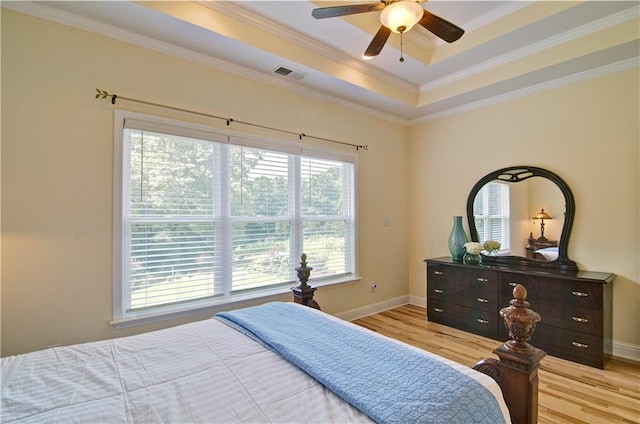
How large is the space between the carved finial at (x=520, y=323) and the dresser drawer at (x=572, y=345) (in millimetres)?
2145

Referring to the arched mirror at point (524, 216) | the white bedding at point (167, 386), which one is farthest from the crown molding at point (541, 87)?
the white bedding at point (167, 386)

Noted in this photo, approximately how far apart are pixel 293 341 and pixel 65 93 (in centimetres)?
238

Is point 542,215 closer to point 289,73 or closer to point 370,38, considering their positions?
point 370,38

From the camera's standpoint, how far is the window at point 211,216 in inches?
97.4

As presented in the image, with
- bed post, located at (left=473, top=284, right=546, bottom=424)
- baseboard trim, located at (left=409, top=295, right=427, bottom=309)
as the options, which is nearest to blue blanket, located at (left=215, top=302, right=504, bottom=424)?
bed post, located at (left=473, top=284, right=546, bottom=424)

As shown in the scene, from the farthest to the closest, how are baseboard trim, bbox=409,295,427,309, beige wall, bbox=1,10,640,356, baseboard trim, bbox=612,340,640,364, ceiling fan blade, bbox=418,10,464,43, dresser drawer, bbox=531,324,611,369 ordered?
baseboard trim, bbox=409,295,427,309, baseboard trim, bbox=612,340,640,364, dresser drawer, bbox=531,324,611,369, beige wall, bbox=1,10,640,356, ceiling fan blade, bbox=418,10,464,43

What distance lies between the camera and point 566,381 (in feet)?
8.16

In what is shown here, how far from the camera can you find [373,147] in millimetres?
4234

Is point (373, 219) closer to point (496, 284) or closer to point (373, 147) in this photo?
point (373, 147)

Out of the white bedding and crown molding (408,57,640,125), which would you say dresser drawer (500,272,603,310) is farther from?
the white bedding

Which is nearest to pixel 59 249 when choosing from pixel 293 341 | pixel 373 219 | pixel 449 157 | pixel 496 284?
pixel 293 341

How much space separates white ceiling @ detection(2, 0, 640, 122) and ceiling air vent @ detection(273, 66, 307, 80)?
0.16 feet

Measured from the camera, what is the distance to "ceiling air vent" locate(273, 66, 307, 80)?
303cm

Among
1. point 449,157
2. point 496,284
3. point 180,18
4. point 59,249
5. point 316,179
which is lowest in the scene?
point 496,284
